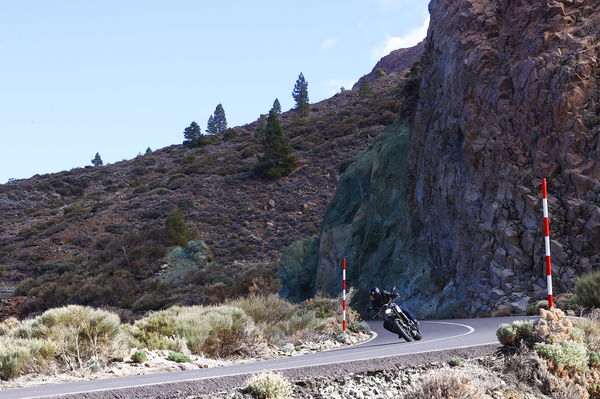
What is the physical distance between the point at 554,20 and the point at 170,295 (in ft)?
87.0

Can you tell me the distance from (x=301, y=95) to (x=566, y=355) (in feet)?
305

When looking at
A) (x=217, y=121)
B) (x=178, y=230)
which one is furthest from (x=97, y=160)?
(x=178, y=230)

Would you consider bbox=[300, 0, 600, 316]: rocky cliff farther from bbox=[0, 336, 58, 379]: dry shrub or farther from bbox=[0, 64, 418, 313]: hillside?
bbox=[0, 336, 58, 379]: dry shrub

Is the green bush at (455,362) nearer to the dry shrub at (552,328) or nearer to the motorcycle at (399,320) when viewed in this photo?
the dry shrub at (552,328)

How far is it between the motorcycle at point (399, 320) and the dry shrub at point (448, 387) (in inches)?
207

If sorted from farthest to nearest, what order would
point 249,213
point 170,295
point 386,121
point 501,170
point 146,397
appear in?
point 386,121 < point 249,213 < point 170,295 < point 501,170 < point 146,397

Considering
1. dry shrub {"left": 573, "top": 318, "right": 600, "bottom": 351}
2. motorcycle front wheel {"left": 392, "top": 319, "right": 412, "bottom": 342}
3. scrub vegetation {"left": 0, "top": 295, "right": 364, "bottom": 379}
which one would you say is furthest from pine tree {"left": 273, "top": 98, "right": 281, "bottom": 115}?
dry shrub {"left": 573, "top": 318, "right": 600, "bottom": 351}

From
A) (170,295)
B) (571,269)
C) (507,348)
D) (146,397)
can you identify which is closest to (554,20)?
(571,269)

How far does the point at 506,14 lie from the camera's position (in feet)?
79.8

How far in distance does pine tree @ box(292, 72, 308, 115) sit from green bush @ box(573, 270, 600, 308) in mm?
79636

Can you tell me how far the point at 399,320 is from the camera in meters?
12.7

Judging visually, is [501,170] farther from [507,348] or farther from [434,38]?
[507,348]

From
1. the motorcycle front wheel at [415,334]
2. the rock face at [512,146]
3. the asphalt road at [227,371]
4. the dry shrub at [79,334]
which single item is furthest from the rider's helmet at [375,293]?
the rock face at [512,146]

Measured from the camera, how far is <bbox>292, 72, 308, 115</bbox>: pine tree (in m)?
94.2
